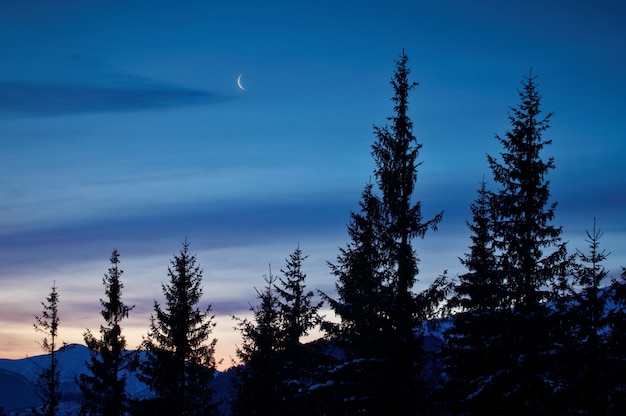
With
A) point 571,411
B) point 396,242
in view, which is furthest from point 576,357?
point 396,242

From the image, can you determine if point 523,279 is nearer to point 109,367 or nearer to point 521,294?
point 521,294

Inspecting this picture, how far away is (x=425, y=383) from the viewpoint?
22891mm

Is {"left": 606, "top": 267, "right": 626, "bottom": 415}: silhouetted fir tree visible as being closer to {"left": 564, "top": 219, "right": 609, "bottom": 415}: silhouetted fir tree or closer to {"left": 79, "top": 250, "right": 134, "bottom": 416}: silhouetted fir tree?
{"left": 564, "top": 219, "right": 609, "bottom": 415}: silhouetted fir tree

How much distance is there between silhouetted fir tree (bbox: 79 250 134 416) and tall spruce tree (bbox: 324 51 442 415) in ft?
63.6

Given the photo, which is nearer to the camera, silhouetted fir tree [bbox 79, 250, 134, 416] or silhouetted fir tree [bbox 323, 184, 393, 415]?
silhouetted fir tree [bbox 323, 184, 393, 415]

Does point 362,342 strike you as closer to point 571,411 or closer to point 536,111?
point 571,411

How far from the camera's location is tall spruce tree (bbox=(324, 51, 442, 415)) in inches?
900

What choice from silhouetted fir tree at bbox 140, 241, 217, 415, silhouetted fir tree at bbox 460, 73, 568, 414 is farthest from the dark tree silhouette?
silhouetted fir tree at bbox 140, 241, 217, 415

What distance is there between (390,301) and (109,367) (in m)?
23.6

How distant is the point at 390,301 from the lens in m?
23.4

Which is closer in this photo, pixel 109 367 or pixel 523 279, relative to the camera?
pixel 523 279

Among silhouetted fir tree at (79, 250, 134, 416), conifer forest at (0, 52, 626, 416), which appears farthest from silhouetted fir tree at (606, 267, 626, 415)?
silhouetted fir tree at (79, 250, 134, 416)

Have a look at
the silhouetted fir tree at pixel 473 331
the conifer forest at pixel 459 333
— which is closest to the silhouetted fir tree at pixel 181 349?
the conifer forest at pixel 459 333

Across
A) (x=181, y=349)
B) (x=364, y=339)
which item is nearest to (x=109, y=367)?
(x=181, y=349)
